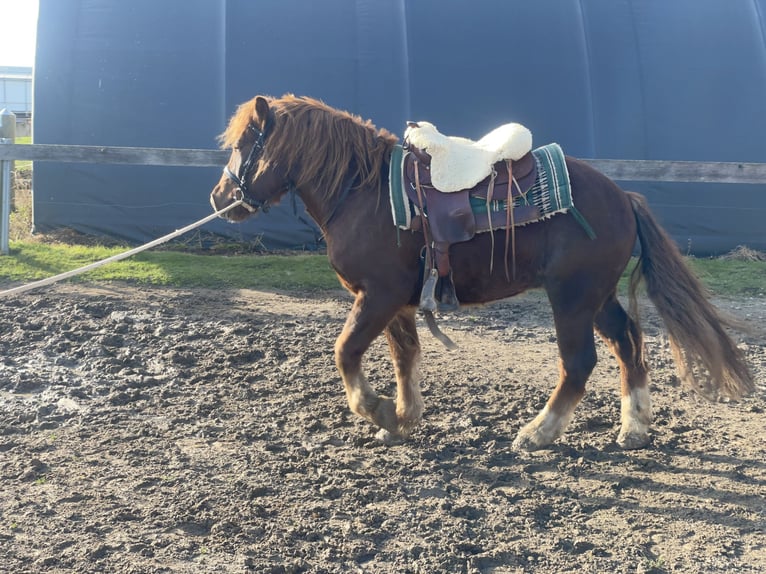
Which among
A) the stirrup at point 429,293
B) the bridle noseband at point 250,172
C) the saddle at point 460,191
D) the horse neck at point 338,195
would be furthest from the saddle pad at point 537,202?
the bridle noseband at point 250,172

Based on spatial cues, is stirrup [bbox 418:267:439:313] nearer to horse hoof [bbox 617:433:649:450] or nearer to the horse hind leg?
the horse hind leg

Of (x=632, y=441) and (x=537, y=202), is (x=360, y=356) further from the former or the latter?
(x=632, y=441)

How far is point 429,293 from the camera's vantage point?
4.07 metres

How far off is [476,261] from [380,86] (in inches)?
277

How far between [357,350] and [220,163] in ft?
18.3

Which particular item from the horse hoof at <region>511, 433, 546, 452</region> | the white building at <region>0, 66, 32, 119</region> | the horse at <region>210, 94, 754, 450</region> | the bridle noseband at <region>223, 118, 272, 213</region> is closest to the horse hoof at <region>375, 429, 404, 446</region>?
the horse at <region>210, 94, 754, 450</region>

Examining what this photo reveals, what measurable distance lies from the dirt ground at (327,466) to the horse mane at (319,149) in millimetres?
1562

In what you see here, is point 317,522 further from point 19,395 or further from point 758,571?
point 19,395

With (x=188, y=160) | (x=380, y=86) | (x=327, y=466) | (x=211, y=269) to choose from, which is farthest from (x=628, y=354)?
(x=380, y=86)

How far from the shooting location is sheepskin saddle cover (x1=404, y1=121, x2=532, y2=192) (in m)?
4.09

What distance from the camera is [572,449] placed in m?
4.28

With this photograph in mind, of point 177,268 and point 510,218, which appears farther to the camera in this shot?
point 177,268

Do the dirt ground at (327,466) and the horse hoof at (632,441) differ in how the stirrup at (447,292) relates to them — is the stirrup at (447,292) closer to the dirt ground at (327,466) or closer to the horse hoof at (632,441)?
the dirt ground at (327,466)

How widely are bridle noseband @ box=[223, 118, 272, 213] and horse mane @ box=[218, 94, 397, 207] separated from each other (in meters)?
0.04
